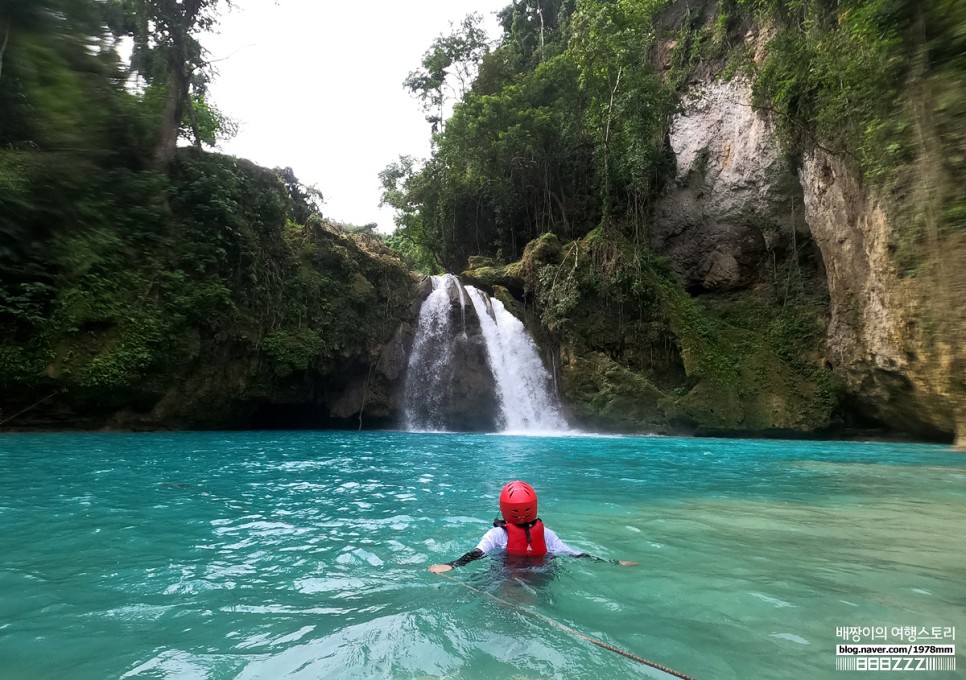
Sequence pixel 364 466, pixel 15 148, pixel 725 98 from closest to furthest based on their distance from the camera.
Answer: pixel 15 148
pixel 364 466
pixel 725 98

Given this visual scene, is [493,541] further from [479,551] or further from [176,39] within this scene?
[176,39]

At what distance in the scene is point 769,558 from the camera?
397 cm

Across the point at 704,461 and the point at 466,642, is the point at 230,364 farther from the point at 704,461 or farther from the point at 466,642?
the point at 466,642

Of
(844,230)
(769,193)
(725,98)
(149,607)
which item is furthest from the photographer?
(725,98)

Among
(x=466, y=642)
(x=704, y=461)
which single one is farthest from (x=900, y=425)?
(x=466, y=642)

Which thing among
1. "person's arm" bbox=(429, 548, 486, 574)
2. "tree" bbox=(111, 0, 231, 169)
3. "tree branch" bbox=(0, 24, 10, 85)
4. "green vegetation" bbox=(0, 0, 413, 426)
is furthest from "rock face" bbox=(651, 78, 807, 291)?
"tree branch" bbox=(0, 24, 10, 85)

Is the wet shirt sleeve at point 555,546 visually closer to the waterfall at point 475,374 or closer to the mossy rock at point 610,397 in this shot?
the mossy rock at point 610,397

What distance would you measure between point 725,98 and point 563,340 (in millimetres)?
11113

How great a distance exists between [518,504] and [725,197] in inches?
771

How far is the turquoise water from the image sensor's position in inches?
97.2

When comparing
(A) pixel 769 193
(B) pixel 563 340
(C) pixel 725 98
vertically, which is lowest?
(B) pixel 563 340

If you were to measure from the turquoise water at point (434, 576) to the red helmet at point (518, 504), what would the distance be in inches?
14.3

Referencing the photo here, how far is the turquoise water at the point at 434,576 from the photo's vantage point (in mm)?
2469

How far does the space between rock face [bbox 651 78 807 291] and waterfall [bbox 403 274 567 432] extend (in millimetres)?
7785
